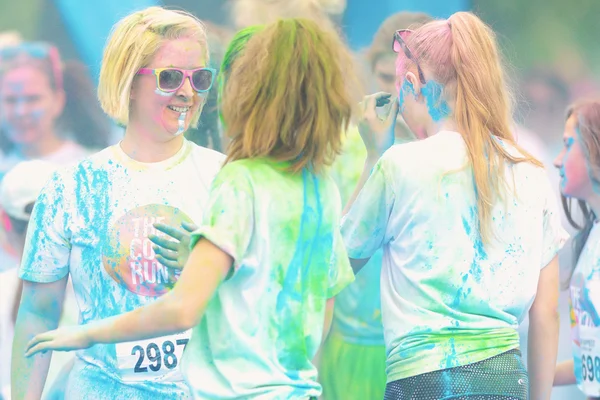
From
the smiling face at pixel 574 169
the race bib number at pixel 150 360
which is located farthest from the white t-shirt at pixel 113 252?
the smiling face at pixel 574 169

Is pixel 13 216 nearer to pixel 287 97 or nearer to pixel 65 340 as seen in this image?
pixel 65 340

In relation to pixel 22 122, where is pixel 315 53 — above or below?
above

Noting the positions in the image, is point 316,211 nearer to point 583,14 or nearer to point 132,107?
point 132,107

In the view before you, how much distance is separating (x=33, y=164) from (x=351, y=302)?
4.53 feet

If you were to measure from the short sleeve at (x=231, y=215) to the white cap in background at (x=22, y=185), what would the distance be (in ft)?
5.99

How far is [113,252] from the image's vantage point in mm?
2959

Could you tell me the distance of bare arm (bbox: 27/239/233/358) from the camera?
82.0 inches

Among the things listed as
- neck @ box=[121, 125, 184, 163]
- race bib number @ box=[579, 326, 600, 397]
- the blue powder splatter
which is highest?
the blue powder splatter

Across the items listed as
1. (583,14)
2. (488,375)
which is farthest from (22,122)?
(583,14)

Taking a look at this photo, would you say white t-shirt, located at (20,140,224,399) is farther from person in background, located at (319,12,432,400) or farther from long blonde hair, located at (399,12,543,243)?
person in background, located at (319,12,432,400)

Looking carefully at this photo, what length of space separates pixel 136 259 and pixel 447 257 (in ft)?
3.22

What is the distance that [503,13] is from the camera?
A: 14.0 ft

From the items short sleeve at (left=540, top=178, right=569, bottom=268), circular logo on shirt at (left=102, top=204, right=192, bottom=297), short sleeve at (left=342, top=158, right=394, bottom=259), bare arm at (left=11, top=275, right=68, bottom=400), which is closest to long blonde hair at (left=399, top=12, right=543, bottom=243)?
short sleeve at (left=540, top=178, right=569, bottom=268)

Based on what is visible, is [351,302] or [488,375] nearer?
[488,375]
